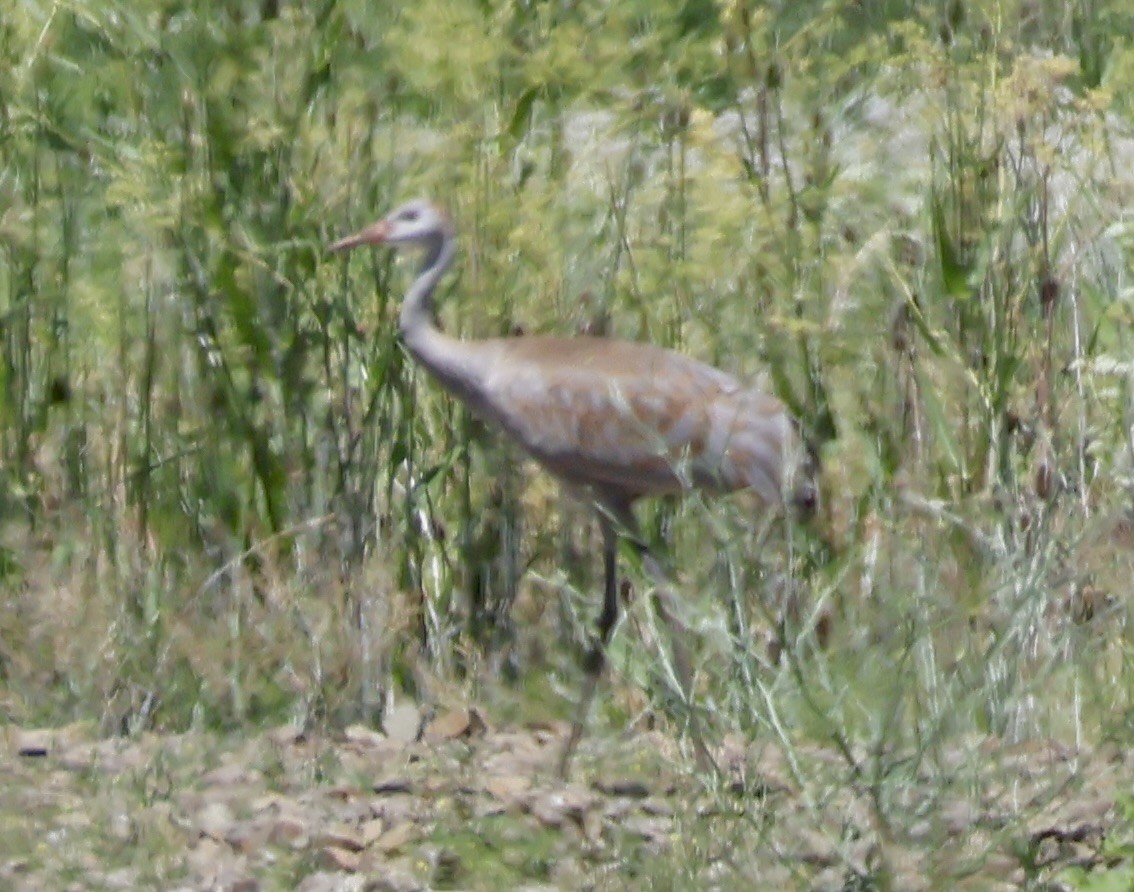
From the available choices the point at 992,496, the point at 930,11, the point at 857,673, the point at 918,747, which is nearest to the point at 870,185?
the point at 930,11

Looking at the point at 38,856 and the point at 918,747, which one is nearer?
the point at 918,747

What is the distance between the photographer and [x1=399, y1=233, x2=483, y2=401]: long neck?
5.89m

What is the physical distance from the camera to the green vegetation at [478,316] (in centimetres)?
558

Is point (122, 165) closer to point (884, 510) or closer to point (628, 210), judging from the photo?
point (628, 210)

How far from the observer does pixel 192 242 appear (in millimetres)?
6023

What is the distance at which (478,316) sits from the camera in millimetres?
6273

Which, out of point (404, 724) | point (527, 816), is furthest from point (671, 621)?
point (527, 816)

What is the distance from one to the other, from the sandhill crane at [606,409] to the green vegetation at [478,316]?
0.12 metres

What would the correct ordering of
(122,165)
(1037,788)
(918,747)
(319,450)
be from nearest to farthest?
(918,747) → (1037,788) → (319,450) → (122,165)

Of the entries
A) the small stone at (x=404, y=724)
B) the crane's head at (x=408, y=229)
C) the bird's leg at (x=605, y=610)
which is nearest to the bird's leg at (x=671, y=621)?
the bird's leg at (x=605, y=610)

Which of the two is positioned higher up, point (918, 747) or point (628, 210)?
point (628, 210)

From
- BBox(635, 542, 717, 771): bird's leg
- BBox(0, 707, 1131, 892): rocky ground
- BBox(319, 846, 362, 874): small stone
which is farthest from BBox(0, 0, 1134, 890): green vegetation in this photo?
BBox(319, 846, 362, 874): small stone

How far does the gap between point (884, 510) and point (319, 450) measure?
1.45 meters

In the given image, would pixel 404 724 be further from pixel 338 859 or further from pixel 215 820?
pixel 338 859
